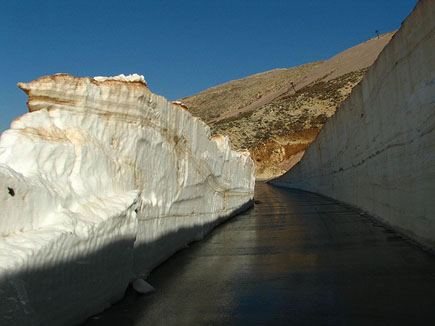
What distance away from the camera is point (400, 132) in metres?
7.54

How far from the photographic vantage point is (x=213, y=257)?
7082mm

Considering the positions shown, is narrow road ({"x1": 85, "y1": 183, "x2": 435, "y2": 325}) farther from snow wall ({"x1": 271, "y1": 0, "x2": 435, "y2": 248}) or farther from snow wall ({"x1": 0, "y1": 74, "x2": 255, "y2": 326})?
snow wall ({"x1": 271, "y1": 0, "x2": 435, "y2": 248})

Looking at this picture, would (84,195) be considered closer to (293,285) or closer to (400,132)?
(293,285)

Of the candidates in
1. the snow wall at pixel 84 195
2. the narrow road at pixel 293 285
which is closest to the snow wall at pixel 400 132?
the narrow road at pixel 293 285

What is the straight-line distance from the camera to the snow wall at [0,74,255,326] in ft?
11.1

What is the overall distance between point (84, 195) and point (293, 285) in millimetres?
2482

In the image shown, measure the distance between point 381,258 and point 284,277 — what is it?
62.0 inches

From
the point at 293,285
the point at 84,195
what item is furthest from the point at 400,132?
the point at 84,195

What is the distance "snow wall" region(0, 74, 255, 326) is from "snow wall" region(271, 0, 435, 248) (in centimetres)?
377

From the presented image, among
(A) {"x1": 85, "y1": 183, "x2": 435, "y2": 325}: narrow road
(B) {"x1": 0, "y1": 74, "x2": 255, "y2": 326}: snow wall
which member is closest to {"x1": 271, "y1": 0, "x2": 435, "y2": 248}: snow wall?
(A) {"x1": 85, "y1": 183, "x2": 435, "y2": 325}: narrow road

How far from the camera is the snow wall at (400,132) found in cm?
601

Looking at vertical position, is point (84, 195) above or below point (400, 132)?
below

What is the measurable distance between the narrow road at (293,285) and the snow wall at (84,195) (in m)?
0.40

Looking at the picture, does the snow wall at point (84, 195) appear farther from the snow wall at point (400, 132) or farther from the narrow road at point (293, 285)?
the snow wall at point (400, 132)
